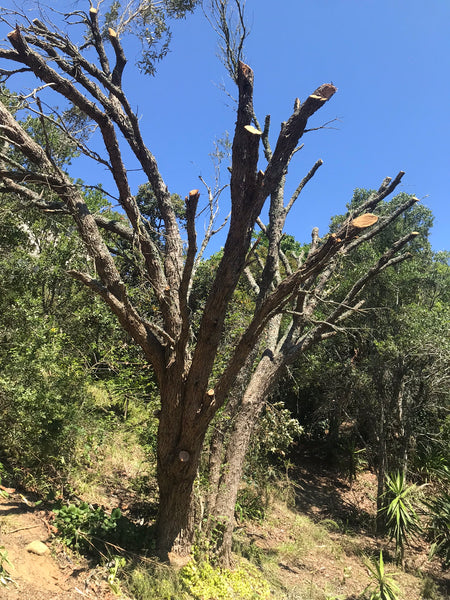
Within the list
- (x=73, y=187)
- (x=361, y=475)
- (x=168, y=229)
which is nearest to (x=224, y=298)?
(x=168, y=229)

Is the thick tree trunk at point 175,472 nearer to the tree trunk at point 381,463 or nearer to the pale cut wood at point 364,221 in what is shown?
the pale cut wood at point 364,221

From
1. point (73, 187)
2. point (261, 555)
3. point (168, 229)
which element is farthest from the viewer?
point (261, 555)

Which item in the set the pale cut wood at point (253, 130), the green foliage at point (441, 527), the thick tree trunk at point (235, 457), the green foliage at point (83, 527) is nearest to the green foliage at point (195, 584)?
the thick tree trunk at point (235, 457)

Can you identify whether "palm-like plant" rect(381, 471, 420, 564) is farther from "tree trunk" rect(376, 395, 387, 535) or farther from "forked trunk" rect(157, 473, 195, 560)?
"forked trunk" rect(157, 473, 195, 560)

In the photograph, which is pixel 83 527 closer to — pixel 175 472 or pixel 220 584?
pixel 175 472

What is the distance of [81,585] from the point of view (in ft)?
11.4

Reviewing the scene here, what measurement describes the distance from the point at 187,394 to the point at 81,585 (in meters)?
Answer: 1.84

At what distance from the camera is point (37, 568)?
3383mm

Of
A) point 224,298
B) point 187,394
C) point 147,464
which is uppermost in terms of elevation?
point 224,298

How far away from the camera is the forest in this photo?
11.8 feet

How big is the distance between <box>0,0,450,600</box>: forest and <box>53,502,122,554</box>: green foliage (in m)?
0.02

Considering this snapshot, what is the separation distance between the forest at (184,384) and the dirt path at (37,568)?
0.08 ft

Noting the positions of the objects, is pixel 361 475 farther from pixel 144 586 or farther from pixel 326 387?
pixel 144 586

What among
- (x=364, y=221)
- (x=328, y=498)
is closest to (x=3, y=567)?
(x=364, y=221)
